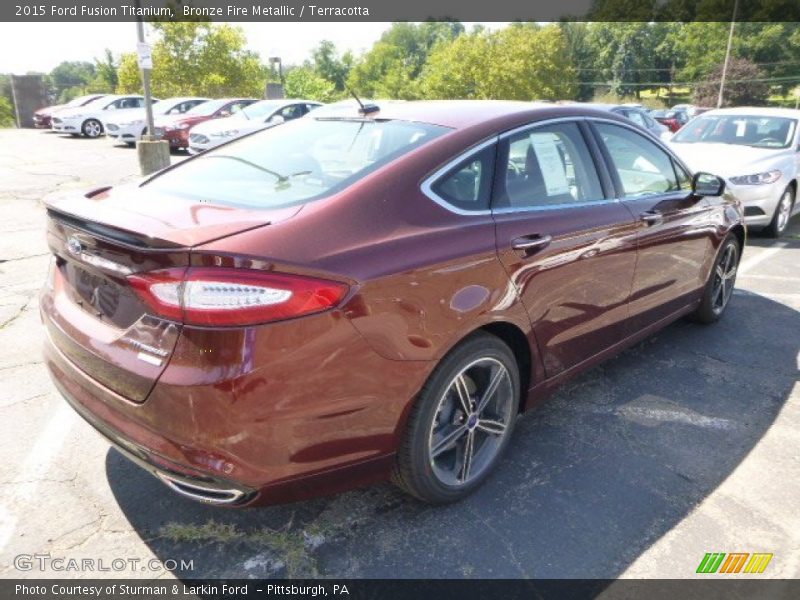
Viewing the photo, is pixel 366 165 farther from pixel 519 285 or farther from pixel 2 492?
pixel 2 492

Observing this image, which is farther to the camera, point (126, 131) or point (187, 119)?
point (126, 131)

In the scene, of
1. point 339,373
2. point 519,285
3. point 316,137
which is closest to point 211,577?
point 339,373

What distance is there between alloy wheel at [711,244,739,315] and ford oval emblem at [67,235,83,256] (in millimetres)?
4248

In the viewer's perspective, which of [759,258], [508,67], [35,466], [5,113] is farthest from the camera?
[508,67]

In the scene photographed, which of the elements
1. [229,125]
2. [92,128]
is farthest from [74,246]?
[92,128]

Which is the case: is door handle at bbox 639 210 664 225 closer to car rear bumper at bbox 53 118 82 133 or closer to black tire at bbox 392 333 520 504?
black tire at bbox 392 333 520 504

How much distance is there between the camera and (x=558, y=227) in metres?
2.89

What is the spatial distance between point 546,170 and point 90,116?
2317cm

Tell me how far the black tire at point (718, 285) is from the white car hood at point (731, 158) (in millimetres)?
2865

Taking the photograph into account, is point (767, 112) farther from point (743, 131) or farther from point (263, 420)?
point (263, 420)

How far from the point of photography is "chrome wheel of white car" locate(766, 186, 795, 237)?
7.68 m

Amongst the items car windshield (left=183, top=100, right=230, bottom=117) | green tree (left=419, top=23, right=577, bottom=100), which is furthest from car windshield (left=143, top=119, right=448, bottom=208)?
green tree (left=419, top=23, right=577, bottom=100)

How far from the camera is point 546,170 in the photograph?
3016 mm

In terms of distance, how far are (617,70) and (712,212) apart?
88563 millimetres
